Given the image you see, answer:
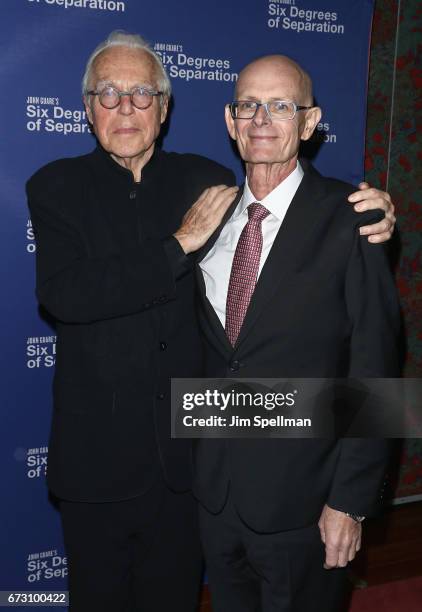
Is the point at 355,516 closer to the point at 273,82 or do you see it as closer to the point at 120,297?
the point at 120,297

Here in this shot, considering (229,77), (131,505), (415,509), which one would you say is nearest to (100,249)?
(131,505)

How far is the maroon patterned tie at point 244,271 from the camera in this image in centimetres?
183

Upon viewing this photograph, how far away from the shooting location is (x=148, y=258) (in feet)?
6.15

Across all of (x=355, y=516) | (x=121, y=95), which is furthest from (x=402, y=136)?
(x=355, y=516)

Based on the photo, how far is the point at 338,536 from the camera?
5.86 feet

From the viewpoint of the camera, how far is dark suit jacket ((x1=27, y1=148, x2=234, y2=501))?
1.99 m

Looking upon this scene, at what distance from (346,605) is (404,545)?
769 mm

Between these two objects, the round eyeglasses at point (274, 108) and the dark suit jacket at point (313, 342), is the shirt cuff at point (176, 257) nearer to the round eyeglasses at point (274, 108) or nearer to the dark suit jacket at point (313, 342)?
the dark suit jacket at point (313, 342)

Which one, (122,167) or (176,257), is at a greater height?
(122,167)

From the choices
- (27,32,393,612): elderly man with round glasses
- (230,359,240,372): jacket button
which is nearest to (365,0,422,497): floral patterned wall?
(27,32,393,612): elderly man with round glasses

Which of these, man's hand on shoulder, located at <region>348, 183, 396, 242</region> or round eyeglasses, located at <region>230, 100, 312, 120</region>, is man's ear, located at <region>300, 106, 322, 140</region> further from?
man's hand on shoulder, located at <region>348, 183, 396, 242</region>

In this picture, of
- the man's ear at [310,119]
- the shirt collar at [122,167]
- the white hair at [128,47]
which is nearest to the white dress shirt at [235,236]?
the man's ear at [310,119]

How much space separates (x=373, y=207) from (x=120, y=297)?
0.79 metres

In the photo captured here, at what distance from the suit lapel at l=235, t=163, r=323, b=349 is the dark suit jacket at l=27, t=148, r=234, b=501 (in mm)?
288
